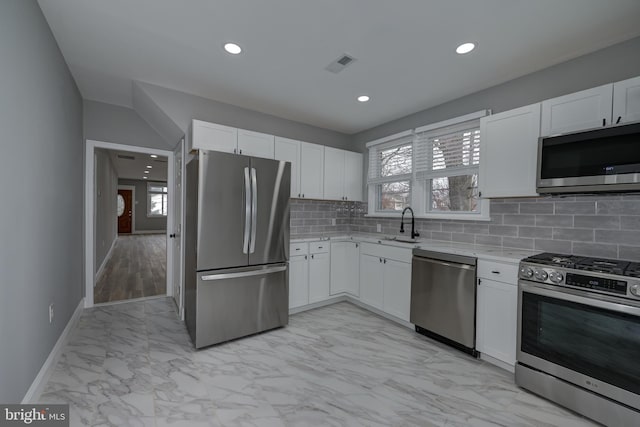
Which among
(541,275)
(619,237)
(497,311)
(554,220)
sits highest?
(554,220)

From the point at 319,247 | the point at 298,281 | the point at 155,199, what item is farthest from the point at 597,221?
the point at 155,199

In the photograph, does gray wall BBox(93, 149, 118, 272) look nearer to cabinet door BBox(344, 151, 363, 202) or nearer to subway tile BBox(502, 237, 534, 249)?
cabinet door BBox(344, 151, 363, 202)

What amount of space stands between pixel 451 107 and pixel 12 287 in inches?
164

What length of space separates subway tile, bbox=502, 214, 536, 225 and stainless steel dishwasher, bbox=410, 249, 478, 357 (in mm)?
655

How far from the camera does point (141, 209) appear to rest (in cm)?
1320

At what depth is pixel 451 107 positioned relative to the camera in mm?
3332

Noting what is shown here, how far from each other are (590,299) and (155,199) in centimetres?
1556

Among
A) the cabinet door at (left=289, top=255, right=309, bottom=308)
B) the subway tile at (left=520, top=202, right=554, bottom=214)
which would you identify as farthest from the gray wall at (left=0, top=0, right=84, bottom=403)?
the subway tile at (left=520, top=202, right=554, bottom=214)

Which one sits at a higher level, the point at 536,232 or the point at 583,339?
the point at 536,232

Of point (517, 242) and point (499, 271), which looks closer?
point (499, 271)

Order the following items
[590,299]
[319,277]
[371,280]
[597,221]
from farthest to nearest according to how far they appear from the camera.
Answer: [319,277]
[371,280]
[597,221]
[590,299]

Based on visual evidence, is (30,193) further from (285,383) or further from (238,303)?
(285,383)

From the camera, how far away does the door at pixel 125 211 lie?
494 inches

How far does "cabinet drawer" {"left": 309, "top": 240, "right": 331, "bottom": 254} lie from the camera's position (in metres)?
3.74
